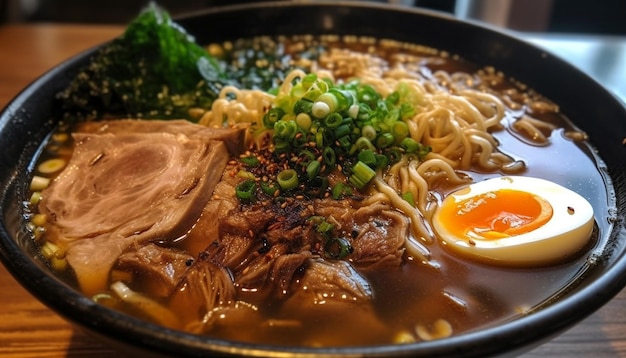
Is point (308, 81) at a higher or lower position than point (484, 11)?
higher

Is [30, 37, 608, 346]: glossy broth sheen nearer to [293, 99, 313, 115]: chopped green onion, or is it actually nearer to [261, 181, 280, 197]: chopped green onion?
[261, 181, 280, 197]: chopped green onion

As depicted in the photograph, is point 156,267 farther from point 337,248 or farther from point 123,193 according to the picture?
point 337,248

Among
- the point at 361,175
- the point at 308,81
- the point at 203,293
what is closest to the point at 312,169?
the point at 361,175

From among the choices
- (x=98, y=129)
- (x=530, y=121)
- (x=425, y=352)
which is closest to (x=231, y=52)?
(x=98, y=129)

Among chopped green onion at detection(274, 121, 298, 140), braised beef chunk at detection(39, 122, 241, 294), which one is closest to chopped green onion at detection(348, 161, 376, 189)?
chopped green onion at detection(274, 121, 298, 140)

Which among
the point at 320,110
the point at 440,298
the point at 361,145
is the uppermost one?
the point at 320,110

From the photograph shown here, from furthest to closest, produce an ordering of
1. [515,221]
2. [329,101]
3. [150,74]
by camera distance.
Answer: [150,74] → [329,101] → [515,221]

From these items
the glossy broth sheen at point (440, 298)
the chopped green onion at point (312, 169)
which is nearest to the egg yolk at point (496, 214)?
the glossy broth sheen at point (440, 298)

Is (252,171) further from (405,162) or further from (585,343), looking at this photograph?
(585,343)
